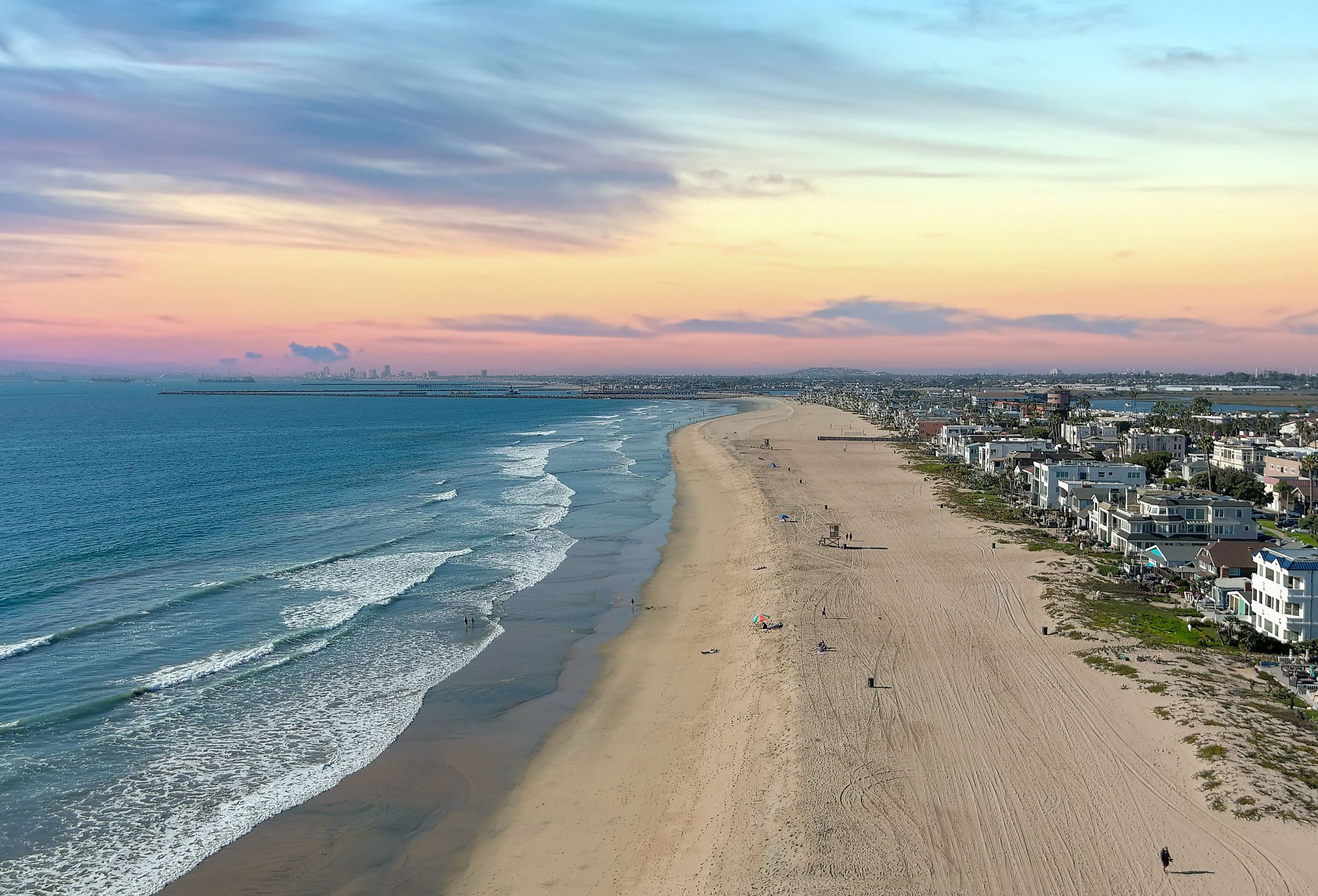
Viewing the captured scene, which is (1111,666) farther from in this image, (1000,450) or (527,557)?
(1000,450)

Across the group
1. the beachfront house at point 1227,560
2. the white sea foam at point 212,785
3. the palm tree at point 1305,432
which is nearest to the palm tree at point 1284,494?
the beachfront house at point 1227,560

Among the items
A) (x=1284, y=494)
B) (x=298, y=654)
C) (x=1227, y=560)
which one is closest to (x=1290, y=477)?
(x=1284, y=494)

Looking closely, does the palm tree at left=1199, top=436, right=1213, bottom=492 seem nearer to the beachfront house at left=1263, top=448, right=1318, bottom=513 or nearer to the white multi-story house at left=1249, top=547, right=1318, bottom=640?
the beachfront house at left=1263, top=448, right=1318, bottom=513

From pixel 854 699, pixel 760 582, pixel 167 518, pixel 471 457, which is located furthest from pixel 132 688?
pixel 471 457

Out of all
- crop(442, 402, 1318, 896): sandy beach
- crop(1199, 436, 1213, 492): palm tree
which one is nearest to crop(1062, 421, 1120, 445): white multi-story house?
crop(1199, 436, 1213, 492): palm tree

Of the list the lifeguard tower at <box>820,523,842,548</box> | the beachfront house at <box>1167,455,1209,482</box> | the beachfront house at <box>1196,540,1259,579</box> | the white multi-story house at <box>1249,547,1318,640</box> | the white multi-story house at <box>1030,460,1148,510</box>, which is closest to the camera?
the white multi-story house at <box>1249,547,1318,640</box>

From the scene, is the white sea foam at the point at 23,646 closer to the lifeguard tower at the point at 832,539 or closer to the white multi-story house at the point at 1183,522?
the lifeguard tower at the point at 832,539
